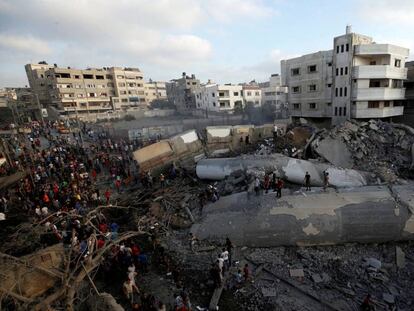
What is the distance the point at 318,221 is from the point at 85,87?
5822 centimetres

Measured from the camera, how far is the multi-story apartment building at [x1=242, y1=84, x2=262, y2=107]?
58.1m

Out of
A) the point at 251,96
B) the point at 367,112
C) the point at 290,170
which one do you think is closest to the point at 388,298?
the point at 290,170

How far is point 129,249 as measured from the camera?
378 inches

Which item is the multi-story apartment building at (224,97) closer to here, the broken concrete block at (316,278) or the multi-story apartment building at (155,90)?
the multi-story apartment building at (155,90)

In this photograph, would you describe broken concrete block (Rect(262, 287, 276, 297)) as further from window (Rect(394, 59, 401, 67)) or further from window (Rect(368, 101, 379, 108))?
window (Rect(394, 59, 401, 67))

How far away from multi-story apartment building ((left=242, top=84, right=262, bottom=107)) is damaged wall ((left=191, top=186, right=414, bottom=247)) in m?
48.5

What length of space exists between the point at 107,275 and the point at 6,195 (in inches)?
440

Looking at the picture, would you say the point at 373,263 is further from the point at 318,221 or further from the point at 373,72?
the point at 373,72

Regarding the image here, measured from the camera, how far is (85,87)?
56312 millimetres

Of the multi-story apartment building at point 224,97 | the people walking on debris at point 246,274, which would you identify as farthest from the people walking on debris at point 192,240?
the multi-story apartment building at point 224,97

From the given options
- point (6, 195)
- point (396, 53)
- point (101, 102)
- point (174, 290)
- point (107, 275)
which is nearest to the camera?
point (174, 290)

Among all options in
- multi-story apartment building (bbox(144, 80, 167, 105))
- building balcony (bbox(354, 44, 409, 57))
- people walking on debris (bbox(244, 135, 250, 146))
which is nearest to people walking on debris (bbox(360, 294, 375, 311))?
people walking on debris (bbox(244, 135, 250, 146))

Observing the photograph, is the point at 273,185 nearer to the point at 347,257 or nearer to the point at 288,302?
the point at 347,257

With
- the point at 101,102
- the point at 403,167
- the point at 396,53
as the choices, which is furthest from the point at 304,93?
the point at 101,102
